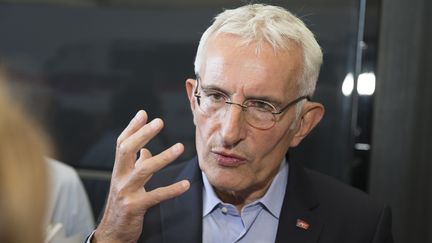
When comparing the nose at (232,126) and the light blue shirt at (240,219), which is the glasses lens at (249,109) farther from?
the light blue shirt at (240,219)

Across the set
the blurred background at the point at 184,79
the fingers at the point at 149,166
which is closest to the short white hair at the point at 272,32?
the fingers at the point at 149,166

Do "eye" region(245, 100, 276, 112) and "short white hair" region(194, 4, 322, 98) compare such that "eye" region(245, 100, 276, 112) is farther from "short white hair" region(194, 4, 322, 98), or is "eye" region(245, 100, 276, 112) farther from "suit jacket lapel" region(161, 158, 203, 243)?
"suit jacket lapel" region(161, 158, 203, 243)

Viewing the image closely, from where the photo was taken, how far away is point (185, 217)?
155 cm

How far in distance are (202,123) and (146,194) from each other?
306mm

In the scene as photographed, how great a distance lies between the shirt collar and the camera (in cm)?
159

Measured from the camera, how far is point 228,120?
1475 mm

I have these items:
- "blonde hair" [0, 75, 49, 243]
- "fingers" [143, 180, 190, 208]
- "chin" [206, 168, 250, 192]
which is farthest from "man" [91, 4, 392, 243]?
"blonde hair" [0, 75, 49, 243]

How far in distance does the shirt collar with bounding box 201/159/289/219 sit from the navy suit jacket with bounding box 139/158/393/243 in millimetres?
24

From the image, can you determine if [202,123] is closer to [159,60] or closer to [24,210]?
[24,210]

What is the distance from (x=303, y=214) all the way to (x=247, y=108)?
1.12ft

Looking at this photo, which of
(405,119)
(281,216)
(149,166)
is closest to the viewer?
(149,166)

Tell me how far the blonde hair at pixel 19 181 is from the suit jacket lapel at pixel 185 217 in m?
0.77

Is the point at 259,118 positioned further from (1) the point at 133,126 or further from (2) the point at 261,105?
(1) the point at 133,126

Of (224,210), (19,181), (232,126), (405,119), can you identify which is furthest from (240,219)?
(405,119)
